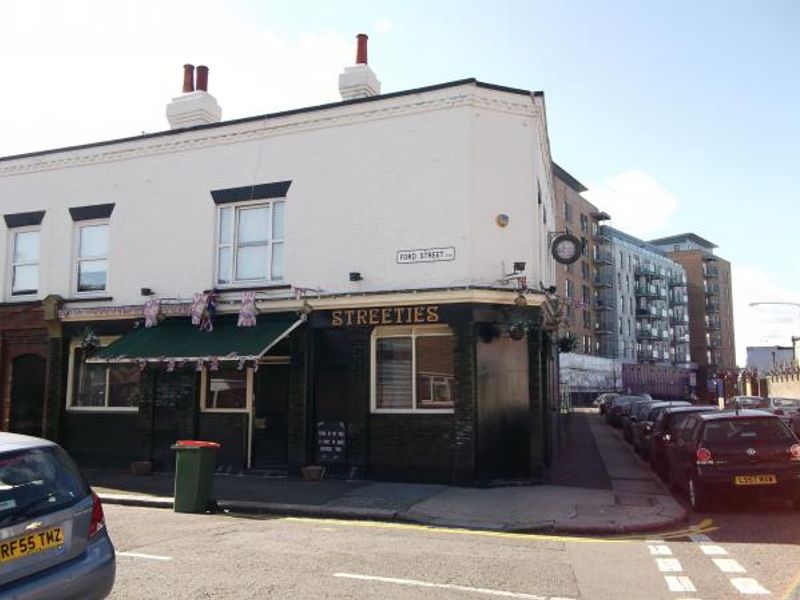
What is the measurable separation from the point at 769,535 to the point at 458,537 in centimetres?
391

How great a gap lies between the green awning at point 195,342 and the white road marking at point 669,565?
8136 mm

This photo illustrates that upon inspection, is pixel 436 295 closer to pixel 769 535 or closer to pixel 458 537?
pixel 458 537

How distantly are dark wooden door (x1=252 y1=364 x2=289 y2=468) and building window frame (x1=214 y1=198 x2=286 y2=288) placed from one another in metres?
2.03

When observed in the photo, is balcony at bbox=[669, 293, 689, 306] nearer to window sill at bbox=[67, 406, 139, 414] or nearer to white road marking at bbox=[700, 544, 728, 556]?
window sill at bbox=[67, 406, 139, 414]

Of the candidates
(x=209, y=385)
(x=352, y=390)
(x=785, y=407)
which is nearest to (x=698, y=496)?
(x=352, y=390)

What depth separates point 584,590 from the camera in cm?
658

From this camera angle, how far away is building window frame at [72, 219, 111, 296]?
56.9ft

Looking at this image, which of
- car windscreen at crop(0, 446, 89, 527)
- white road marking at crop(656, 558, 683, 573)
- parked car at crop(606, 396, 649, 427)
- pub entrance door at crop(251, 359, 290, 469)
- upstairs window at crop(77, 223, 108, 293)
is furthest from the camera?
parked car at crop(606, 396, 649, 427)

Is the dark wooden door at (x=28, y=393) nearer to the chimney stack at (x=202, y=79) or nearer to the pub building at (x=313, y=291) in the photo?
the pub building at (x=313, y=291)

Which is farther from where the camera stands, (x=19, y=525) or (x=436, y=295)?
(x=436, y=295)

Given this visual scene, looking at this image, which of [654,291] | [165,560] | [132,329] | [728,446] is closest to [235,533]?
[165,560]

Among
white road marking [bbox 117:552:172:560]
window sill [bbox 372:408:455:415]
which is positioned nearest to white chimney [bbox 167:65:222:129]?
window sill [bbox 372:408:455:415]

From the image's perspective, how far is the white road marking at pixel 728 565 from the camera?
729cm

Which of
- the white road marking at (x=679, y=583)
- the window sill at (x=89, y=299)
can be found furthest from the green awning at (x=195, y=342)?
the white road marking at (x=679, y=583)
